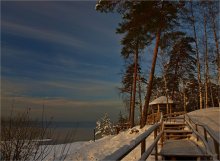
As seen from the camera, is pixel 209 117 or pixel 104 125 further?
pixel 104 125

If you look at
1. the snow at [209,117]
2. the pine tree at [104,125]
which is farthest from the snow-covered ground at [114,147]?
the pine tree at [104,125]

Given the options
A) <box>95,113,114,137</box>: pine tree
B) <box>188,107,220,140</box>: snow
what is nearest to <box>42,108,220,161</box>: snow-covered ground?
<box>188,107,220,140</box>: snow

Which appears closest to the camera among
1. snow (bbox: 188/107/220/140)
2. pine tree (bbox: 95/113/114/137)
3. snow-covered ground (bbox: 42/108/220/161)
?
snow-covered ground (bbox: 42/108/220/161)

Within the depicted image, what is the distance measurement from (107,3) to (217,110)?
12909mm

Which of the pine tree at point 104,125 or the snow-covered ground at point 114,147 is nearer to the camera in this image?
the snow-covered ground at point 114,147

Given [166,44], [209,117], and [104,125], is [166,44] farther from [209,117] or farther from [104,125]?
[104,125]

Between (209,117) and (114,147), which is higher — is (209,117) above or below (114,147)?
above

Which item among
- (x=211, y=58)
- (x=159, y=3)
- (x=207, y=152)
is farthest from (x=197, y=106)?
(x=207, y=152)

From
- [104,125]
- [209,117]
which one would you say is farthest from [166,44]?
[104,125]

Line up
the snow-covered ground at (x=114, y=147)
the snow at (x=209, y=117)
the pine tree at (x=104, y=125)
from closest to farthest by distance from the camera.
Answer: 1. the snow-covered ground at (x=114, y=147)
2. the snow at (x=209, y=117)
3. the pine tree at (x=104, y=125)

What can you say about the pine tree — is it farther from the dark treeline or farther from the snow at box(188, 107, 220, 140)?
the snow at box(188, 107, 220, 140)

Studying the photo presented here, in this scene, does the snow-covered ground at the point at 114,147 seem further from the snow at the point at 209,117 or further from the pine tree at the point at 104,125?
the pine tree at the point at 104,125

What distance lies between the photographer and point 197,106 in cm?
4356

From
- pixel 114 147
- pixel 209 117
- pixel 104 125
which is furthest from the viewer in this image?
pixel 104 125
